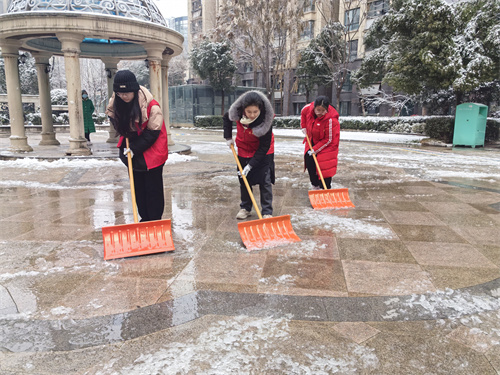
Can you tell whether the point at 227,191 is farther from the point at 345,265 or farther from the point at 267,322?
the point at 267,322

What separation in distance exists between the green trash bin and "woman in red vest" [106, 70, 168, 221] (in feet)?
44.8

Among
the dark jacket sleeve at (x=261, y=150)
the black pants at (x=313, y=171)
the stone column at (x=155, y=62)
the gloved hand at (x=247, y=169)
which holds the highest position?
the stone column at (x=155, y=62)

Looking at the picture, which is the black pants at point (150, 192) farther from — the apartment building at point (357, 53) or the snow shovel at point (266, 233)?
the apartment building at point (357, 53)

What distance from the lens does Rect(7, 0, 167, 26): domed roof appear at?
28.2ft

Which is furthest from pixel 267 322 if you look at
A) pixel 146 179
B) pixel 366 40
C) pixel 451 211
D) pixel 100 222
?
pixel 366 40

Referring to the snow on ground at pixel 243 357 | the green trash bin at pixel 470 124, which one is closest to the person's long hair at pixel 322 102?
the snow on ground at pixel 243 357

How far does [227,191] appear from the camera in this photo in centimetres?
616

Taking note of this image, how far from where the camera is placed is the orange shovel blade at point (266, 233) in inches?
144

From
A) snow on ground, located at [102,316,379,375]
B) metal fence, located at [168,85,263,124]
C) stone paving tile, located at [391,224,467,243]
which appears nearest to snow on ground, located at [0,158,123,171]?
stone paving tile, located at [391,224,467,243]

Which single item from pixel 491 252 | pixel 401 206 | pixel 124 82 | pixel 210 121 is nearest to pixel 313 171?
pixel 401 206

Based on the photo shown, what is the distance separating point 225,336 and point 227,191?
406 cm

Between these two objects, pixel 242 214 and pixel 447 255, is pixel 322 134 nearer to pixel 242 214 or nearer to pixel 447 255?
pixel 242 214

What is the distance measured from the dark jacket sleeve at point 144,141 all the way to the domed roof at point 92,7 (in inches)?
263

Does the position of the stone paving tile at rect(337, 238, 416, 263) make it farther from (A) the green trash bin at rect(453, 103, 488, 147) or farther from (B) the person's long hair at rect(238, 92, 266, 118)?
(A) the green trash bin at rect(453, 103, 488, 147)
